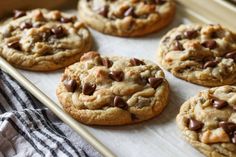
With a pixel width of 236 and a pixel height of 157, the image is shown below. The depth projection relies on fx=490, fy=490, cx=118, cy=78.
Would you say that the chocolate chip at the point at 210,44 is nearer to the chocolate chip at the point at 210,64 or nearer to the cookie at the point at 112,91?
the chocolate chip at the point at 210,64

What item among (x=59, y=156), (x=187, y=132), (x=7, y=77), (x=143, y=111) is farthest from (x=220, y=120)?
(x=7, y=77)

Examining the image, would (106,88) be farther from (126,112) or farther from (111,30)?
(111,30)

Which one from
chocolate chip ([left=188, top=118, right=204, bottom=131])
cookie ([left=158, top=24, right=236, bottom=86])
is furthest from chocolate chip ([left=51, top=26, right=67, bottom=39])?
chocolate chip ([left=188, top=118, right=204, bottom=131])

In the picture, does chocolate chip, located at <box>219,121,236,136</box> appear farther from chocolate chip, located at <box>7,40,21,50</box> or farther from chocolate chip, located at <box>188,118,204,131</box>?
chocolate chip, located at <box>7,40,21,50</box>

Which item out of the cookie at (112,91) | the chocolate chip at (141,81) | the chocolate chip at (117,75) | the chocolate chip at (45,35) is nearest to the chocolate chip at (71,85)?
the cookie at (112,91)

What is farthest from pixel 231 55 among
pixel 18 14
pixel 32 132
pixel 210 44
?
pixel 18 14

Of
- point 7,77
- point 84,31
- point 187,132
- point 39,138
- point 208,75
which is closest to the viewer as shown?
point 187,132
